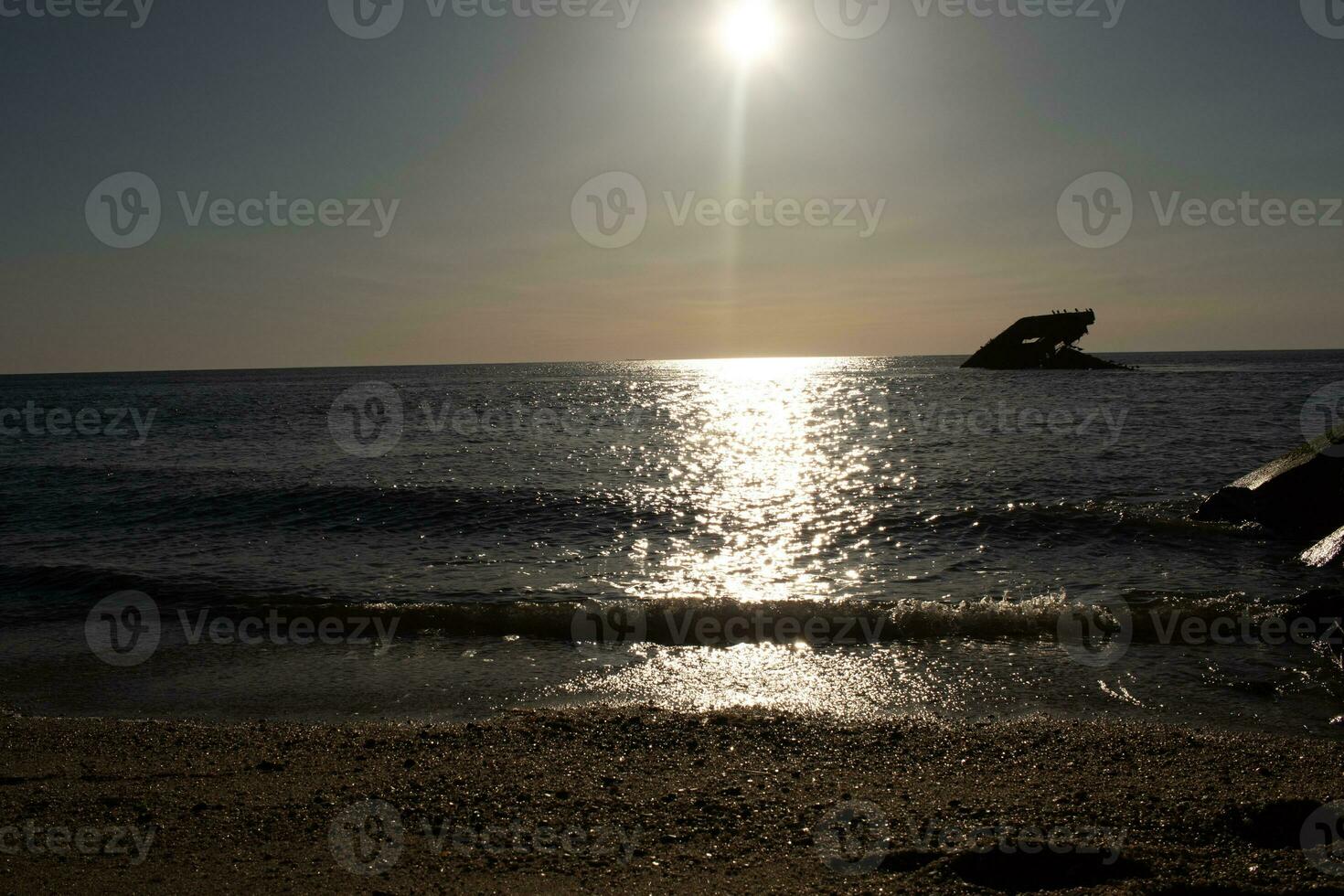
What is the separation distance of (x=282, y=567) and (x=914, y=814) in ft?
41.4

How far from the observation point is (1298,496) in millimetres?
15523

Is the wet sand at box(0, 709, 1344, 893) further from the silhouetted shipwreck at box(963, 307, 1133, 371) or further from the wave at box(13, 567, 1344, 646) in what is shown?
the silhouetted shipwreck at box(963, 307, 1133, 371)

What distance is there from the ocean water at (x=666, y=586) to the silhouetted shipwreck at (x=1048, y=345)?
5057cm

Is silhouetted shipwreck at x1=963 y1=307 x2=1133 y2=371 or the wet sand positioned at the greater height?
silhouetted shipwreck at x1=963 y1=307 x2=1133 y2=371

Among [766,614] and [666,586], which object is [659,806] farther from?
[666,586]

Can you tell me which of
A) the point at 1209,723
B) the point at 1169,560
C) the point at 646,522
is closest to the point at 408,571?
the point at 646,522

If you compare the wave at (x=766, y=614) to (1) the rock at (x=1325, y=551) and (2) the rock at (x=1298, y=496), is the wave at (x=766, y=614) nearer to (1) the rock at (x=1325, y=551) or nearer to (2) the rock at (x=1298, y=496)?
(1) the rock at (x=1325, y=551)

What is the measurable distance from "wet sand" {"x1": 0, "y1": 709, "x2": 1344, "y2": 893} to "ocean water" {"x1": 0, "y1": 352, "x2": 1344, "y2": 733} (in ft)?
2.86

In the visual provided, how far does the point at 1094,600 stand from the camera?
11438 millimetres

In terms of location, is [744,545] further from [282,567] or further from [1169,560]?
[282,567]

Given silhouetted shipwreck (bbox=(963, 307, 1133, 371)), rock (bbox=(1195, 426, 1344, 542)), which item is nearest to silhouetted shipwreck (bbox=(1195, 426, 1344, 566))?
rock (bbox=(1195, 426, 1344, 542))

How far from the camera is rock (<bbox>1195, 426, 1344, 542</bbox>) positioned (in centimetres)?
1519

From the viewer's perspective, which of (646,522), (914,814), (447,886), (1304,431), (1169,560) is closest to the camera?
(447,886)

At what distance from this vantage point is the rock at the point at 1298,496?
1519 centimetres
